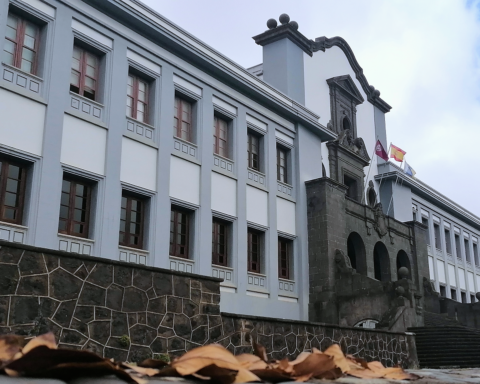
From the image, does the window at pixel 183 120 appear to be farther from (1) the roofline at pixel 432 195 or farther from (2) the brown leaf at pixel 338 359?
(1) the roofline at pixel 432 195

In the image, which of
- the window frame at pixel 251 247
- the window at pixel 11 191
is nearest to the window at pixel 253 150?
the window frame at pixel 251 247

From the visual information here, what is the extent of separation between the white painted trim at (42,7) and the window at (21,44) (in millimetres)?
413

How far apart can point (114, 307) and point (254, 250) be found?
1102 cm

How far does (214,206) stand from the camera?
17797mm

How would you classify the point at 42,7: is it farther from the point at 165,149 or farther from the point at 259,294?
the point at 259,294

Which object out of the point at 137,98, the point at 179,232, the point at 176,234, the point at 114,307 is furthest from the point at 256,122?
the point at 114,307

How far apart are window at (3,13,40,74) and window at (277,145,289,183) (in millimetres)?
10146

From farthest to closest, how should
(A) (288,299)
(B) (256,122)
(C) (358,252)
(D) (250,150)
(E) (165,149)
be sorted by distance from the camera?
1. (C) (358,252)
2. (B) (256,122)
3. (D) (250,150)
4. (A) (288,299)
5. (E) (165,149)

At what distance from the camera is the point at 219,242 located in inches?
709

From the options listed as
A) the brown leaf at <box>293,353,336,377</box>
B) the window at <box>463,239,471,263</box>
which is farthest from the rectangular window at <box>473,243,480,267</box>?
the brown leaf at <box>293,353,336,377</box>

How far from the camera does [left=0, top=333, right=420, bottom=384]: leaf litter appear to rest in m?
2.04

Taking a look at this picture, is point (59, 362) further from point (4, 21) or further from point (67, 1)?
point (67, 1)

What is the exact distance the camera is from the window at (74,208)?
13.5 meters

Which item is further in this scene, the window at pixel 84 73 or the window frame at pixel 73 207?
the window at pixel 84 73
